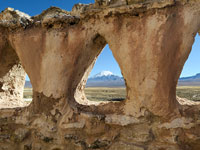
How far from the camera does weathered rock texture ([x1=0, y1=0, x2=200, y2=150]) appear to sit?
261 centimetres

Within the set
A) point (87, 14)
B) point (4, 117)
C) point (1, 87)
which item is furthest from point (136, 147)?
point (1, 87)

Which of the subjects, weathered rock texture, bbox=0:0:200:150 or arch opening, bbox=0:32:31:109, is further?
arch opening, bbox=0:32:31:109

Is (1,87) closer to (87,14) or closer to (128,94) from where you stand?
(87,14)

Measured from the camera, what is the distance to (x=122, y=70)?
2.94 m

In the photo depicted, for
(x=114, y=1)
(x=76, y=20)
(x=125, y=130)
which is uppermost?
(x=114, y=1)

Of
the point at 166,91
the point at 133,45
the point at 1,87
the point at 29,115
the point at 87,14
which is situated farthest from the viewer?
the point at 1,87

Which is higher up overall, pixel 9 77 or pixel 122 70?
pixel 122 70

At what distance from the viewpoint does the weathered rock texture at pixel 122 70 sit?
8.55 ft

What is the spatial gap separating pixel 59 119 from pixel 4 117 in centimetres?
124

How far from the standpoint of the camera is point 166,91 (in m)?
2.62

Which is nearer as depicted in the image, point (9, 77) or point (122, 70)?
point (122, 70)

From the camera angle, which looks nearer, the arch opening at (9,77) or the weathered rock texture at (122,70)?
the weathered rock texture at (122,70)

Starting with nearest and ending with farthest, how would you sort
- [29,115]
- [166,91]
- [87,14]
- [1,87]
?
1. [166,91]
2. [87,14]
3. [29,115]
4. [1,87]

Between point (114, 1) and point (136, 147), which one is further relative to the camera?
point (114, 1)
